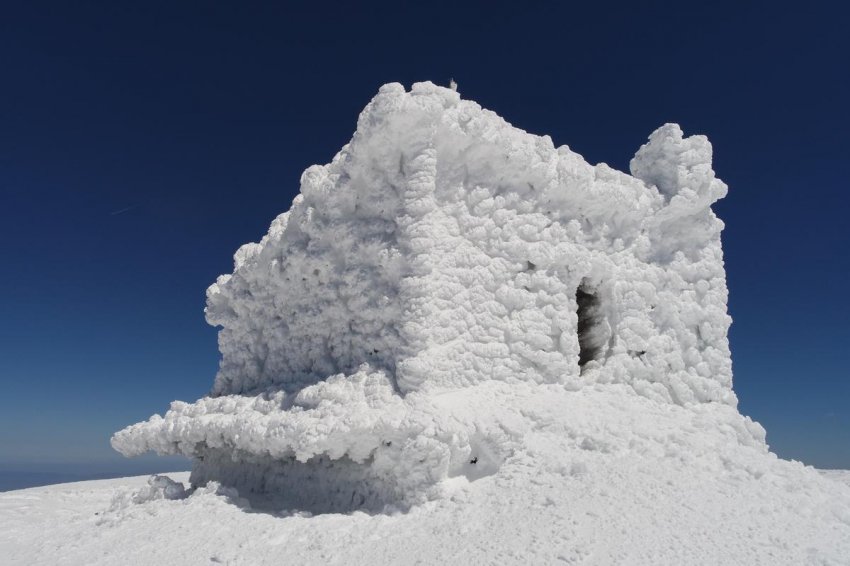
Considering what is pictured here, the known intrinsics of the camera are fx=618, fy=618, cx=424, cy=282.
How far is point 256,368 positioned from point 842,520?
6603 millimetres

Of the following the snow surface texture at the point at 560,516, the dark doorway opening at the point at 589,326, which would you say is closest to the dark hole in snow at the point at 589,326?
the dark doorway opening at the point at 589,326

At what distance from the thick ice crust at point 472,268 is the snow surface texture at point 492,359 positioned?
3cm

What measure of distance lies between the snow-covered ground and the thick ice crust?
0.73 metres

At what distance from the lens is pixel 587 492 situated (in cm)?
523

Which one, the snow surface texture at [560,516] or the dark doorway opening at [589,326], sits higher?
the dark doorway opening at [589,326]

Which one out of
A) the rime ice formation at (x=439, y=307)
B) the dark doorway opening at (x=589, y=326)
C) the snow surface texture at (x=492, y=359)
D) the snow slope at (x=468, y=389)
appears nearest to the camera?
the snow slope at (x=468, y=389)

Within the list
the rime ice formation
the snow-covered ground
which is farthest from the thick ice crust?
the snow-covered ground

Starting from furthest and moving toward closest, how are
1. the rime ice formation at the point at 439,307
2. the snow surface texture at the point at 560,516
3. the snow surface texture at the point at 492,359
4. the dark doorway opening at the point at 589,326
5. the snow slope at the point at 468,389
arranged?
the dark doorway opening at the point at 589,326
the rime ice formation at the point at 439,307
the snow surface texture at the point at 492,359
the snow slope at the point at 468,389
the snow surface texture at the point at 560,516

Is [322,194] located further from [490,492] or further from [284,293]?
[490,492]

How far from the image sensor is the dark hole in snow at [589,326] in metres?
8.17

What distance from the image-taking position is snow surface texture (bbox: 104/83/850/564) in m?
5.26

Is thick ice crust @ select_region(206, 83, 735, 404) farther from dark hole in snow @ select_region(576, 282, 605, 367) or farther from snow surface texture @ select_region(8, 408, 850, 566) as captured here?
snow surface texture @ select_region(8, 408, 850, 566)

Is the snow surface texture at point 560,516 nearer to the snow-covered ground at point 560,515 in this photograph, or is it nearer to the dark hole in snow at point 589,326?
the snow-covered ground at point 560,515

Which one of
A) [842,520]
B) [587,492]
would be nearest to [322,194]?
[587,492]
